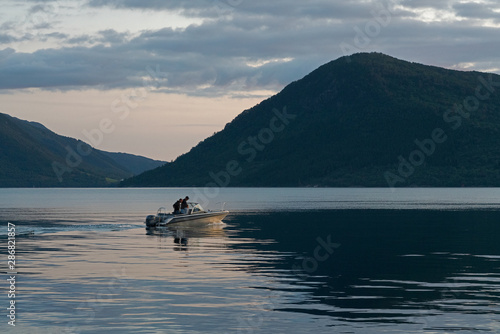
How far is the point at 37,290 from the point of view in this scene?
34.5 metres

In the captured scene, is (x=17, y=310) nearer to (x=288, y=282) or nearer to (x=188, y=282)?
(x=188, y=282)

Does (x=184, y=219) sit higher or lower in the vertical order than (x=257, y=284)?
higher

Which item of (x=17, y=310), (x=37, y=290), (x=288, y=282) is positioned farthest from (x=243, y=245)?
(x=17, y=310)

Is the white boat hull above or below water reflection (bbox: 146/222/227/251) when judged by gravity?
above

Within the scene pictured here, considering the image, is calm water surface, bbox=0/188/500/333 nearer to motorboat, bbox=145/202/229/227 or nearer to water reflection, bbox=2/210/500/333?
water reflection, bbox=2/210/500/333

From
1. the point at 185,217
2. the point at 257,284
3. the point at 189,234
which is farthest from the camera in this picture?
the point at 185,217

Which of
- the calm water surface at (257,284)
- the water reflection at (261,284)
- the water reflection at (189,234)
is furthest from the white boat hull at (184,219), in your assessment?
the calm water surface at (257,284)

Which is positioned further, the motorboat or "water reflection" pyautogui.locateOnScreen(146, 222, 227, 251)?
the motorboat

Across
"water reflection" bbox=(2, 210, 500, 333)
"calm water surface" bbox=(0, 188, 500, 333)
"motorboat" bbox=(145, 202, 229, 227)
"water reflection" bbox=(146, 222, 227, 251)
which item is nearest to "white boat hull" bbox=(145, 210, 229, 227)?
"motorboat" bbox=(145, 202, 229, 227)

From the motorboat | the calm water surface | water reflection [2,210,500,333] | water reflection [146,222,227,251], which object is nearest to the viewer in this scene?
the calm water surface

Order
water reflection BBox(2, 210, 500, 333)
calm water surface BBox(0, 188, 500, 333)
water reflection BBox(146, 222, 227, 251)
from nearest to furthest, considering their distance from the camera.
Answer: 1. calm water surface BBox(0, 188, 500, 333)
2. water reflection BBox(2, 210, 500, 333)
3. water reflection BBox(146, 222, 227, 251)

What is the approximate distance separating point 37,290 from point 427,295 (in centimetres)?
1707

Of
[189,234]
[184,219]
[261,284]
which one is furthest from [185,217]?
[261,284]

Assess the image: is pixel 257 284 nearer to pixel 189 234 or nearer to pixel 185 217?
pixel 189 234
